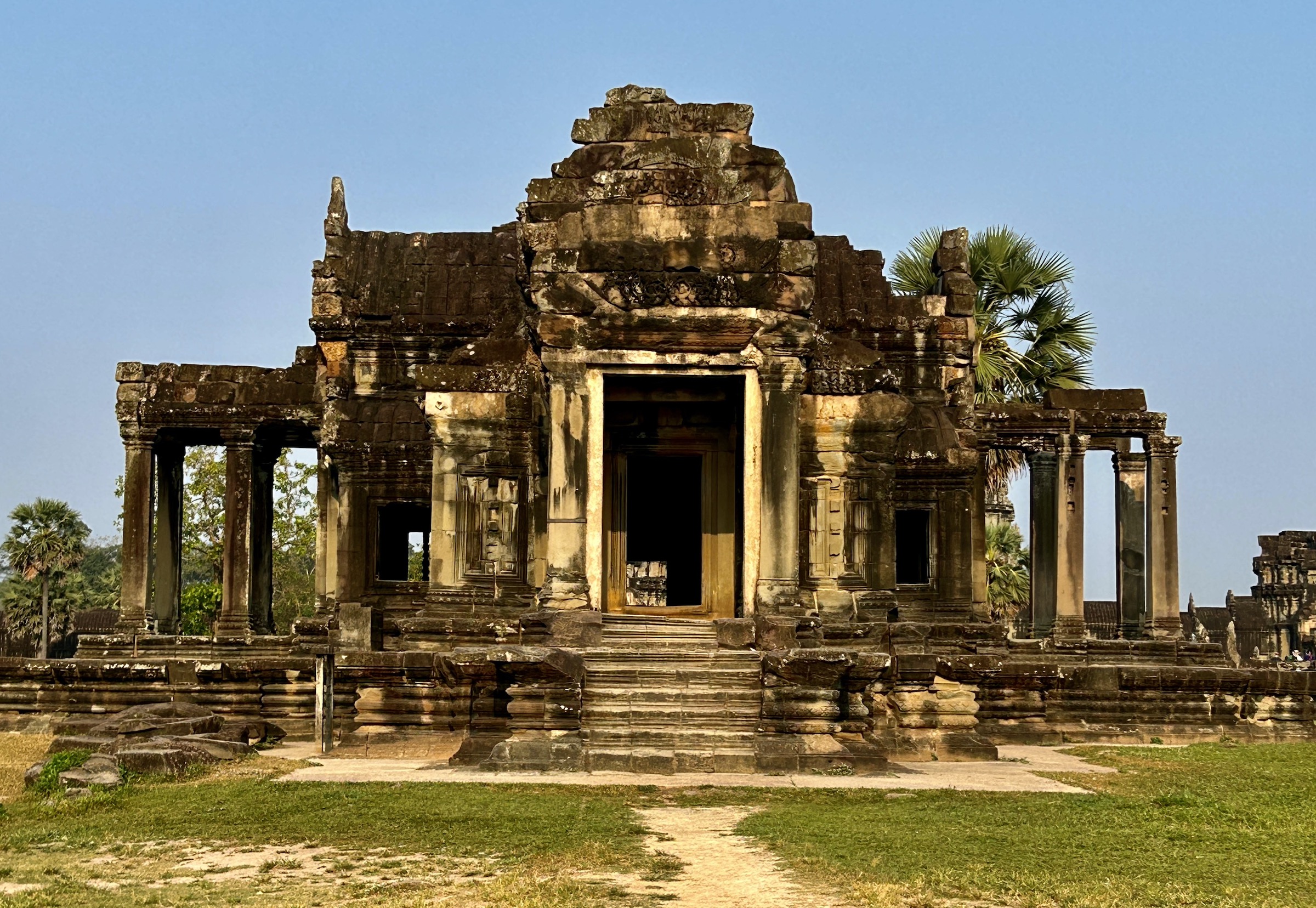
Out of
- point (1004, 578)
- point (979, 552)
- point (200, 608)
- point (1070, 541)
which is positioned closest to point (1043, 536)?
point (1070, 541)

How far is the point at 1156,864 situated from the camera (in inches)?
416

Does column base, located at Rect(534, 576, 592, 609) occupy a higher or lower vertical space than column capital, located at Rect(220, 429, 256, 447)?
lower

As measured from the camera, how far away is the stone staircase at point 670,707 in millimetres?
15773

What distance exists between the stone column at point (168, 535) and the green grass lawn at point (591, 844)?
54.1ft

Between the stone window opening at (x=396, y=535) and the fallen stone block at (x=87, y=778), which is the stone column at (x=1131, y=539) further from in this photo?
the fallen stone block at (x=87, y=778)

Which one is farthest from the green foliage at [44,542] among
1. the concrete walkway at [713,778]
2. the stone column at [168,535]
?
the concrete walkway at [713,778]

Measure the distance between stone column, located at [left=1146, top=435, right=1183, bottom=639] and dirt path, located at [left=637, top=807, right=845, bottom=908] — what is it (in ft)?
63.6

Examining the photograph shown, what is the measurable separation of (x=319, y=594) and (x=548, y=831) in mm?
15502

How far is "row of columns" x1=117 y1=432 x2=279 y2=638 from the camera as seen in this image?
2914 centimetres

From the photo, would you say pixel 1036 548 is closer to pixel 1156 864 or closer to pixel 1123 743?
pixel 1123 743

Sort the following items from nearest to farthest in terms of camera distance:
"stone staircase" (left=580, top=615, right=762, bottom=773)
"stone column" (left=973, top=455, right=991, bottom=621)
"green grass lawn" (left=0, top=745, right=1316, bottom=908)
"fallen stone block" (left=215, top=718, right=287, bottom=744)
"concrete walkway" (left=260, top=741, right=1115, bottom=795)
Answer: "green grass lawn" (left=0, top=745, right=1316, bottom=908)
"concrete walkway" (left=260, top=741, right=1115, bottom=795)
"stone staircase" (left=580, top=615, right=762, bottom=773)
"fallen stone block" (left=215, top=718, right=287, bottom=744)
"stone column" (left=973, top=455, right=991, bottom=621)

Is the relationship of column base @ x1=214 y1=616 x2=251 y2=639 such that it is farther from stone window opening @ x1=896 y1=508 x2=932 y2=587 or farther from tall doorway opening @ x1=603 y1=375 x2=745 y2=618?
stone window opening @ x1=896 y1=508 x2=932 y2=587

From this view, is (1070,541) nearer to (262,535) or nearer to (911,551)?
(911,551)

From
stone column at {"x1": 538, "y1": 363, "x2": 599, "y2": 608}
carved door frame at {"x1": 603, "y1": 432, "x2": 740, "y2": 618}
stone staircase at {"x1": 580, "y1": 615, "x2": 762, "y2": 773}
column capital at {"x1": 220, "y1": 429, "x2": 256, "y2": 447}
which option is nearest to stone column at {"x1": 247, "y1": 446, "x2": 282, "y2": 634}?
column capital at {"x1": 220, "y1": 429, "x2": 256, "y2": 447}
